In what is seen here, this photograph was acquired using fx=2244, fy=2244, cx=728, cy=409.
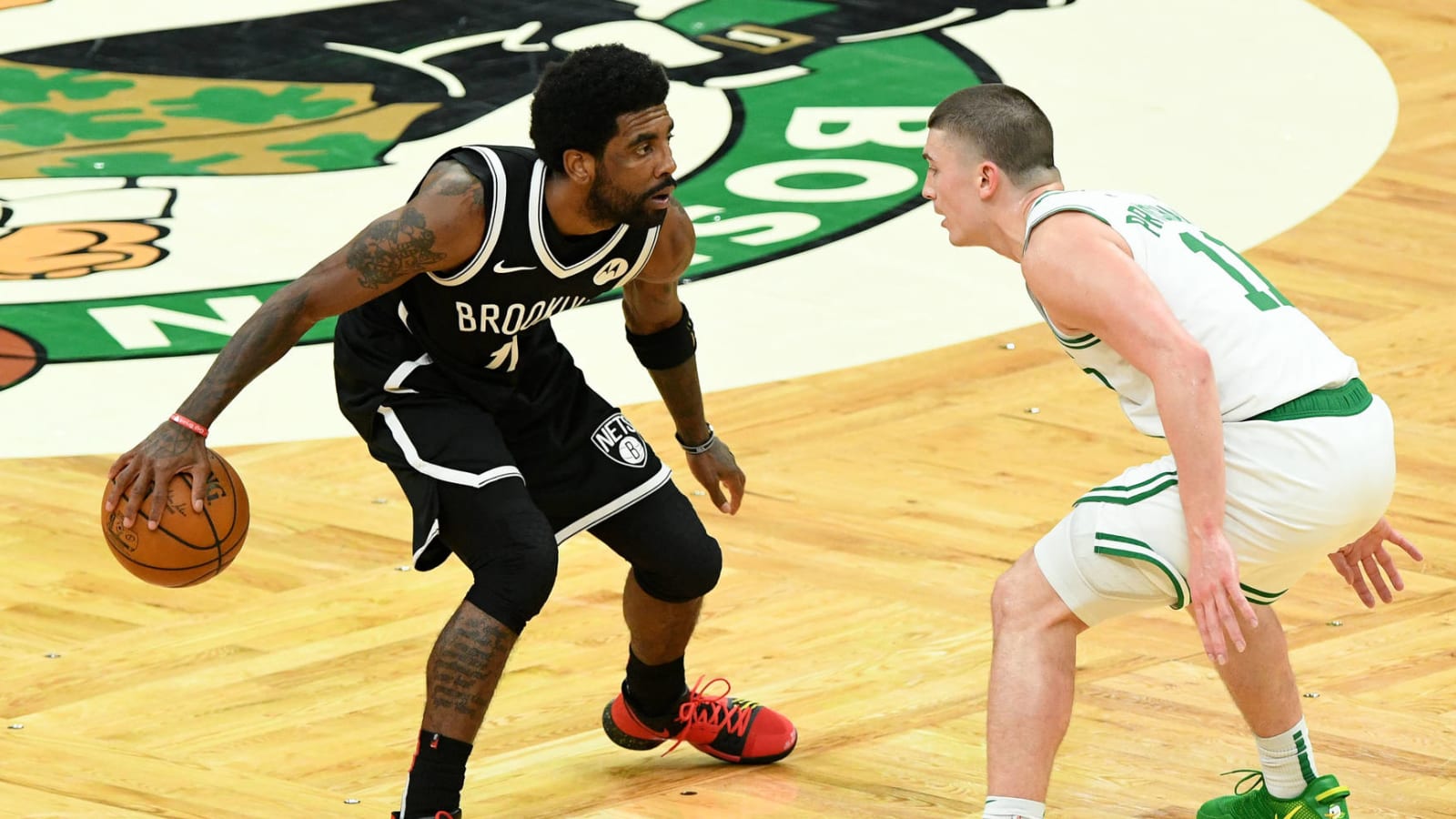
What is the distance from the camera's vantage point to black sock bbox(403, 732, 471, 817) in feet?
13.2

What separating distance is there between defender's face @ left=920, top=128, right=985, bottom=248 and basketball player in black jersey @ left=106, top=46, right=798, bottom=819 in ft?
1.85

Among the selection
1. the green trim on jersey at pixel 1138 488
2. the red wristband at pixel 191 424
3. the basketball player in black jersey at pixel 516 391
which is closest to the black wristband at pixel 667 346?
the basketball player in black jersey at pixel 516 391

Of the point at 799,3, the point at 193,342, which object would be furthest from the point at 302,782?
the point at 799,3

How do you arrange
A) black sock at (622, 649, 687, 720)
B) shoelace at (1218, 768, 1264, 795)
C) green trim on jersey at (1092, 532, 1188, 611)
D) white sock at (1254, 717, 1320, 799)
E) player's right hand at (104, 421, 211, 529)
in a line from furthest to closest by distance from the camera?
1. black sock at (622, 649, 687, 720)
2. shoelace at (1218, 768, 1264, 795)
3. white sock at (1254, 717, 1320, 799)
4. player's right hand at (104, 421, 211, 529)
5. green trim on jersey at (1092, 532, 1188, 611)

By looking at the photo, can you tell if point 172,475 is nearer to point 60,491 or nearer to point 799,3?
point 60,491

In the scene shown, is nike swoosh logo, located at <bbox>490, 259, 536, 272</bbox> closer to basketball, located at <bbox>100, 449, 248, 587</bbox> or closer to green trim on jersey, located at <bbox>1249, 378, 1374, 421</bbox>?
basketball, located at <bbox>100, 449, 248, 587</bbox>

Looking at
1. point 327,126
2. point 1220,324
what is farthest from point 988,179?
point 327,126

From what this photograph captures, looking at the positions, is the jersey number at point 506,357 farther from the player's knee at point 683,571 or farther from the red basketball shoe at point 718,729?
the red basketball shoe at point 718,729

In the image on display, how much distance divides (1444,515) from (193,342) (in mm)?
3963

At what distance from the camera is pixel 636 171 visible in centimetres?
412

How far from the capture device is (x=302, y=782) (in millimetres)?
4555

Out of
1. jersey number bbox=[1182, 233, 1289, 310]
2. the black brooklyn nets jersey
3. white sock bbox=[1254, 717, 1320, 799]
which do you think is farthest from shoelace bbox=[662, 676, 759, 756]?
jersey number bbox=[1182, 233, 1289, 310]

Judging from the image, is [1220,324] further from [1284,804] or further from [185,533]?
[185,533]

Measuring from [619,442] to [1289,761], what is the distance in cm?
Result: 142
